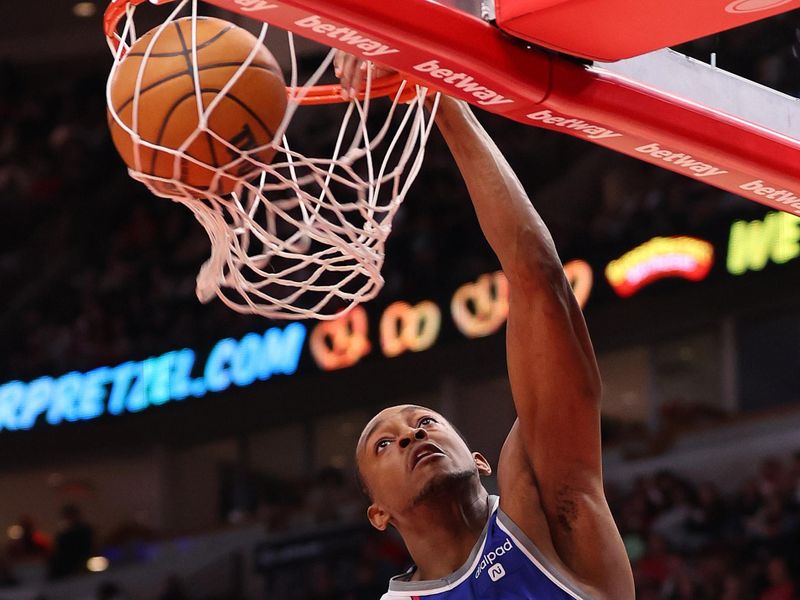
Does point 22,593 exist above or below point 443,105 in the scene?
below

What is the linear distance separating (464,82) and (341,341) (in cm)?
784

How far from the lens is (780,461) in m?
8.48

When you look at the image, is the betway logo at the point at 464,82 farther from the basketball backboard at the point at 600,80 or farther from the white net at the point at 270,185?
the white net at the point at 270,185

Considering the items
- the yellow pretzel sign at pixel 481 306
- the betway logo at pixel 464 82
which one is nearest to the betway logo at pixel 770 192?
the betway logo at pixel 464 82

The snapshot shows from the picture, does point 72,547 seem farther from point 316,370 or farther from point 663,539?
point 663,539

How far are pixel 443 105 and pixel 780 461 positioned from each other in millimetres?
6147

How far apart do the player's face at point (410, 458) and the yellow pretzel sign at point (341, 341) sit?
7263mm

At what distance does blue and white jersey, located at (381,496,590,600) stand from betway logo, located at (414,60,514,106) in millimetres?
824

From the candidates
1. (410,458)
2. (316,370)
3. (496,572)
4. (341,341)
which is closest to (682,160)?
(410,458)

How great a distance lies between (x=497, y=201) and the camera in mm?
2803

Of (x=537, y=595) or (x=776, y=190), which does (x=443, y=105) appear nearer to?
(x=776, y=190)

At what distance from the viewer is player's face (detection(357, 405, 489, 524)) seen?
2.86m

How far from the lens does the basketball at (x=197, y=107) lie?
2785 mm

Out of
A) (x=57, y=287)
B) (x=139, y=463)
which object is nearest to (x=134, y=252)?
(x=57, y=287)
